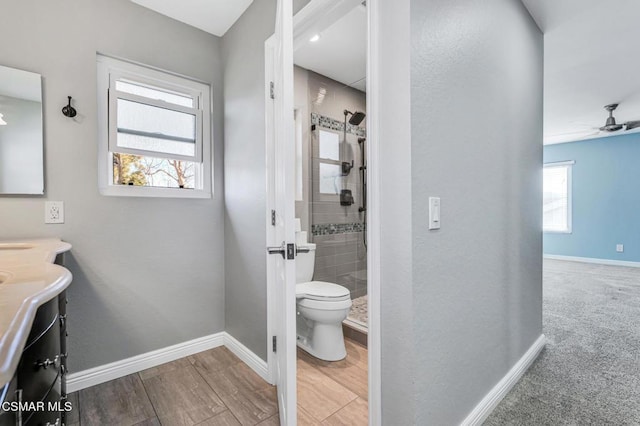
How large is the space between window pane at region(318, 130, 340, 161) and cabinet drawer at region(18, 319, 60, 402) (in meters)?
2.44

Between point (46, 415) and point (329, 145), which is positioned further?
point (329, 145)

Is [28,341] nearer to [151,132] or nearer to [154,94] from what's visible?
[151,132]

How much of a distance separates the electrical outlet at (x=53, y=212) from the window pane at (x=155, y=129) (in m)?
0.52

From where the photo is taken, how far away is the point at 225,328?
2.34 meters

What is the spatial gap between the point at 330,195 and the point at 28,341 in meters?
2.51

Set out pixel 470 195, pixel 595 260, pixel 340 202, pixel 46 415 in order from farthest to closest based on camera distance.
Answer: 1. pixel 595 260
2. pixel 340 202
3. pixel 470 195
4. pixel 46 415

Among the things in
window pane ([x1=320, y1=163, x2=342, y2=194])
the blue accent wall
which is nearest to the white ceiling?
the blue accent wall

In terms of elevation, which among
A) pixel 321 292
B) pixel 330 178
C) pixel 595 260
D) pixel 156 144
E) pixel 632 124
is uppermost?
pixel 632 124

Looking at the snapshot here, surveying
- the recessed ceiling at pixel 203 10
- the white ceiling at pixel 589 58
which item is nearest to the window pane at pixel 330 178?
the recessed ceiling at pixel 203 10

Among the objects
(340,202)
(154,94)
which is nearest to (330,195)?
(340,202)

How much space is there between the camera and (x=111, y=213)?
188cm

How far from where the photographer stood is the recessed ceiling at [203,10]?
6.43 feet

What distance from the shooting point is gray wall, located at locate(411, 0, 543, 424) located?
113cm

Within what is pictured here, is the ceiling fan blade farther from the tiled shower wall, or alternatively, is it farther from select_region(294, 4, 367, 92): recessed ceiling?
select_region(294, 4, 367, 92): recessed ceiling
